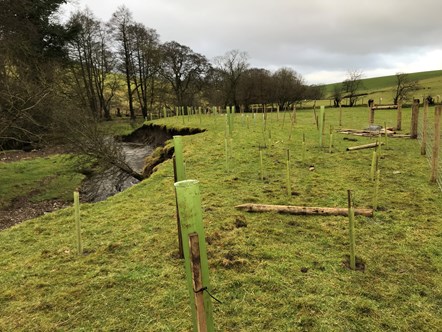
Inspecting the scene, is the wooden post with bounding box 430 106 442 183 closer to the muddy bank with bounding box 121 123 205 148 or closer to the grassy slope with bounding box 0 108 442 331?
the grassy slope with bounding box 0 108 442 331

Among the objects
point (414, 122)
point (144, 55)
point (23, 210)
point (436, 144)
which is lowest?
point (23, 210)

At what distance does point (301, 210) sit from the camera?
247 inches

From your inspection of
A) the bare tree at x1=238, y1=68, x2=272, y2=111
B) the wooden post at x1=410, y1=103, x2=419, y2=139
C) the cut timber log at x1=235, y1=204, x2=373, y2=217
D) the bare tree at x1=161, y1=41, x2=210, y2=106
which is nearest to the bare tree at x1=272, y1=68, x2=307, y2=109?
the bare tree at x1=238, y1=68, x2=272, y2=111

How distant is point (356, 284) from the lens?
4.00 m

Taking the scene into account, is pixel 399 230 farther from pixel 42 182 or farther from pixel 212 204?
pixel 42 182

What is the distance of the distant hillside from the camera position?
57472 millimetres

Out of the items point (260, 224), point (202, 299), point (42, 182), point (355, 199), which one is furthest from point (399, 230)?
point (42, 182)

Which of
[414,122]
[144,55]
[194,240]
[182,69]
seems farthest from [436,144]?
[182,69]

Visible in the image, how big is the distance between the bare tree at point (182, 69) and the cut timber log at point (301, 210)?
40.0 m

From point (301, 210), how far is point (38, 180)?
14.1m

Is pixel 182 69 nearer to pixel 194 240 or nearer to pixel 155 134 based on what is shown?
pixel 155 134

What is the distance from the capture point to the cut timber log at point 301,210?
19.9 ft

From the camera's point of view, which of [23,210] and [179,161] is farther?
[23,210]

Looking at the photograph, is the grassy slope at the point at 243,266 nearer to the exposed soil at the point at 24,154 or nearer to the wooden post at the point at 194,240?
the wooden post at the point at 194,240
